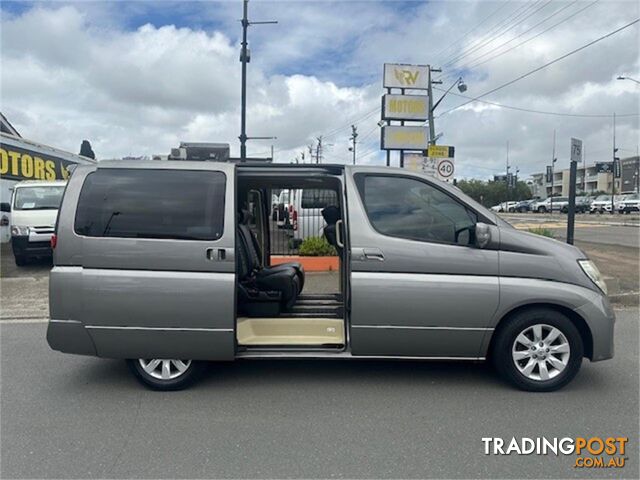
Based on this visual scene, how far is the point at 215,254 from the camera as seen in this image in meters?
3.67

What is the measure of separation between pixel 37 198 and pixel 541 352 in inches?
444

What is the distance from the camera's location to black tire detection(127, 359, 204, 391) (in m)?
3.86

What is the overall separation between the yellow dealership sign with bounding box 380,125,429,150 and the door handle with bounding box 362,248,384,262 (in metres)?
15.0

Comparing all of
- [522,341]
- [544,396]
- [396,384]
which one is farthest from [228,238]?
[544,396]

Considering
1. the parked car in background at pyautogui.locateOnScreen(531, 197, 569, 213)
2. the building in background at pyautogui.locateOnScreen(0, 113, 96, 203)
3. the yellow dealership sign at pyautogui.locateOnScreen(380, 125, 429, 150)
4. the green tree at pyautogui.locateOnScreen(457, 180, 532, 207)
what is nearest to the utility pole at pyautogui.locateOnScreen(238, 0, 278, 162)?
the building in background at pyautogui.locateOnScreen(0, 113, 96, 203)

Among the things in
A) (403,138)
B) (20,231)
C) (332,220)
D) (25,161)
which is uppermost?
(403,138)

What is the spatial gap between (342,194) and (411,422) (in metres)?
1.93

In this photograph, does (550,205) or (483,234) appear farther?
(550,205)

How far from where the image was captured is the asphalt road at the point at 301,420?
2.81 metres

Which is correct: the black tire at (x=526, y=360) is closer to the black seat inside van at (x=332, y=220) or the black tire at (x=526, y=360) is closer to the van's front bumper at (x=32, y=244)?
the black seat inside van at (x=332, y=220)

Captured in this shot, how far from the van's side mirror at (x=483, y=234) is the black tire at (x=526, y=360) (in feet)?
2.31

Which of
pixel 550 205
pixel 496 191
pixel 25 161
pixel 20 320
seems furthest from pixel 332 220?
pixel 496 191

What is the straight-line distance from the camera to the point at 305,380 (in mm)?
4090

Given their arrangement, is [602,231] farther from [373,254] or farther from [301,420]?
[301,420]
